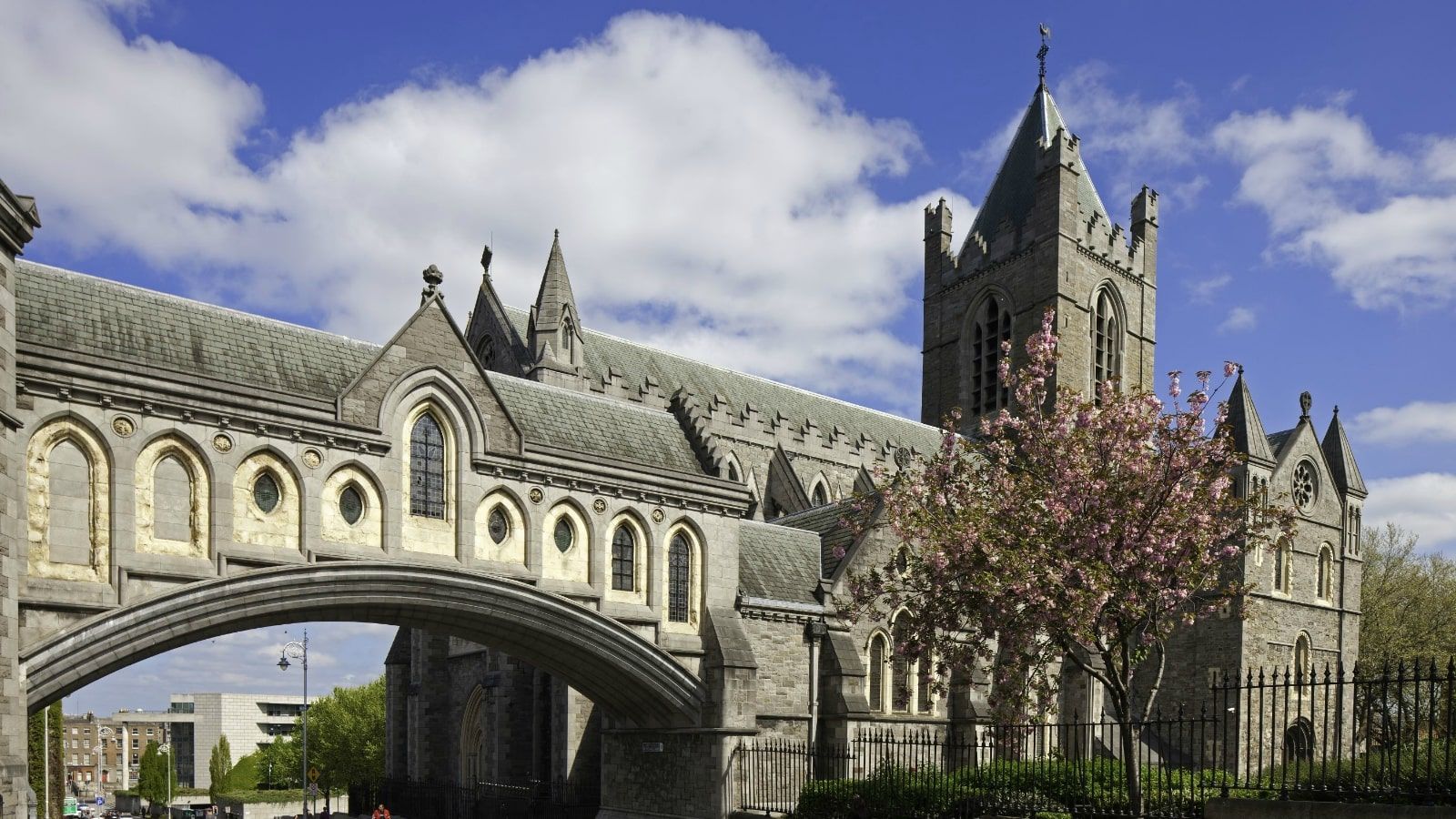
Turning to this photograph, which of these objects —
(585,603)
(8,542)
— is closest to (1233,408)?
(585,603)

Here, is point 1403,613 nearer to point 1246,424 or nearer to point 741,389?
point 1246,424

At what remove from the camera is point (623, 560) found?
813 inches

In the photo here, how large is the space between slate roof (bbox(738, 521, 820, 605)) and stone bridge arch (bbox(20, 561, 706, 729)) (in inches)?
111

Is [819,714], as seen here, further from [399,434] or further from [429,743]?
[429,743]

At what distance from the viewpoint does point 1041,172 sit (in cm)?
4641

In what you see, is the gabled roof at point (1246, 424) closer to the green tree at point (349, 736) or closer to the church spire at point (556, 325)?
the church spire at point (556, 325)

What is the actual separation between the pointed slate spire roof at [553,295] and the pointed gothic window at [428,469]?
1472 cm

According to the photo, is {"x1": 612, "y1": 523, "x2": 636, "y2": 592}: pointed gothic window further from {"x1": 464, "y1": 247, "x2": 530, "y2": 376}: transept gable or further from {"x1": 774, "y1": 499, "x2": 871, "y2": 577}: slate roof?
{"x1": 464, "y1": 247, "x2": 530, "y2": 376}: transept gable

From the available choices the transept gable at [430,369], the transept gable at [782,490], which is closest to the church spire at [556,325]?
the transept gable at [782,490]

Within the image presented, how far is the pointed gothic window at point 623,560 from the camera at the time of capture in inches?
806

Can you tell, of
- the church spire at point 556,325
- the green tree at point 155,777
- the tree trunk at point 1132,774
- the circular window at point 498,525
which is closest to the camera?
the tree trunk at point 1132,774

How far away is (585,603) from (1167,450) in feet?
31.2

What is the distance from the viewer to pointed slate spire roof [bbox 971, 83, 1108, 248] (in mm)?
47844

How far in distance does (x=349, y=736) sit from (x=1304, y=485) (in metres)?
50.6
